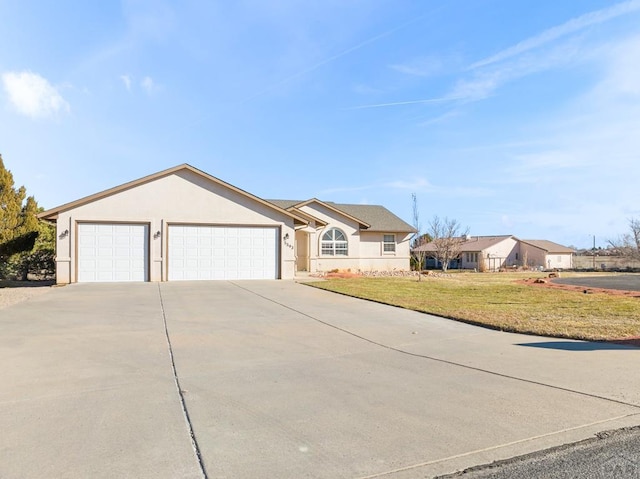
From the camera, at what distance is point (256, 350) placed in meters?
7.09

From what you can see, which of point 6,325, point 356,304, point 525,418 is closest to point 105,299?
point 6,325

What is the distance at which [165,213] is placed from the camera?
19422 mm

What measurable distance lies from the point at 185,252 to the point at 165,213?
192 cm

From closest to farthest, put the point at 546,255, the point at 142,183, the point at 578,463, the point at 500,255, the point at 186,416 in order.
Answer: the point at 578,463 → the point at 186,416 → the point at 142,183 → the point at 546,255 → the point at 500,255

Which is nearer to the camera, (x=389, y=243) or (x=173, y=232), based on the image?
(x=173, y=232)

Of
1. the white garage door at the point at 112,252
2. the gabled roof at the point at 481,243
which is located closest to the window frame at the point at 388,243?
the white garage door at the point at 112,252

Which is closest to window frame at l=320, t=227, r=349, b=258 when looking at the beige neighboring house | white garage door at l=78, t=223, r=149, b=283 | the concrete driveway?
the beige neighboring house

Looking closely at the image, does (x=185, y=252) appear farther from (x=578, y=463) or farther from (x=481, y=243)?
(x=481, y=243)

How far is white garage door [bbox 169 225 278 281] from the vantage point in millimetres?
19594

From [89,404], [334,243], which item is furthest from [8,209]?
[89,404]

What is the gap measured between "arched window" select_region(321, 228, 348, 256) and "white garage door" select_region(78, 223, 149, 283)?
42.8ft

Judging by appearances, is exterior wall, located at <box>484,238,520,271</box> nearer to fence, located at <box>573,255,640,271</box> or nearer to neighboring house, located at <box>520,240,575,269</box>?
neighboring house, located at <box>520,240,575,269</box>

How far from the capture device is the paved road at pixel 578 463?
322cm

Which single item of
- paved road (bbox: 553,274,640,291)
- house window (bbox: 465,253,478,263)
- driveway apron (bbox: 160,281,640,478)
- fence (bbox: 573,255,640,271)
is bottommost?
paved road (bbox: 553,274,640,291)
